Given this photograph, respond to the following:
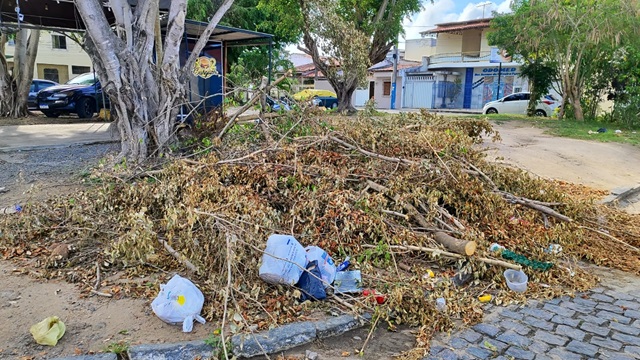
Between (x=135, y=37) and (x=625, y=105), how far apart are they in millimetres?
17007

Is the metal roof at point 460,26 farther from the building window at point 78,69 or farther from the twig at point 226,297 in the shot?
the twig at point 226,297

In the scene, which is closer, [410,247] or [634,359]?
[634,359]

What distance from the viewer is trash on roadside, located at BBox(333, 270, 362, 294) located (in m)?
3.58

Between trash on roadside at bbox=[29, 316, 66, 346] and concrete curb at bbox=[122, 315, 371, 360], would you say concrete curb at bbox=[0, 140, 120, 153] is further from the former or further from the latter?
concrete curb at bbox=[122, 315, 371, 360]

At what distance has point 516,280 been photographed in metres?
3.96

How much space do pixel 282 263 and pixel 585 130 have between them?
14.6 metres

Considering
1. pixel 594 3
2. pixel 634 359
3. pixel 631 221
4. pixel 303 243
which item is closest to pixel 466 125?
pixel 631 221

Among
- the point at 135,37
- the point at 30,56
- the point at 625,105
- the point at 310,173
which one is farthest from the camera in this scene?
the point at 625,105

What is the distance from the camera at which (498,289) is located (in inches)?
154

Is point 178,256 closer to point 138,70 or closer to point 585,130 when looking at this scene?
point 138,70

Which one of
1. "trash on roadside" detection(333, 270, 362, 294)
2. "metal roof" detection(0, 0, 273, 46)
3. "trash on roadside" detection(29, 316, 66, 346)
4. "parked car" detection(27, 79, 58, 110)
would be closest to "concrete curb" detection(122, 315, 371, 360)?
"trash on roadside" detection(333, 270, 362, 294)

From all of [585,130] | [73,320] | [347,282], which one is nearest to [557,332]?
[347,282]

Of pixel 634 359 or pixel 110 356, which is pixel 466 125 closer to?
pixel 634 359

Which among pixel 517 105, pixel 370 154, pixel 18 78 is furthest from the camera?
pixel 517 105
